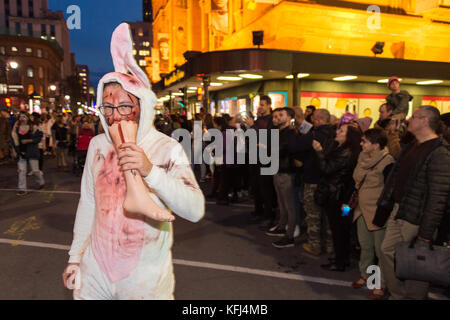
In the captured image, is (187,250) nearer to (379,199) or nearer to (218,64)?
(379,199)

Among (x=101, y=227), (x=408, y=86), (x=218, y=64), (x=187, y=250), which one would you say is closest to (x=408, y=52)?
(x=408, y=86)

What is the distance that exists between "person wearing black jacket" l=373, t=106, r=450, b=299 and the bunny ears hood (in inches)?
108

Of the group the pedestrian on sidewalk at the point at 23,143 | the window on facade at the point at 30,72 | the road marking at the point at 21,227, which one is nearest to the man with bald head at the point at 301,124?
the road marking at the point at 21,227

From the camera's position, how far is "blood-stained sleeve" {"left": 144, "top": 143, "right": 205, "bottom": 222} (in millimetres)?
1346

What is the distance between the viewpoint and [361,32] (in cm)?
1883

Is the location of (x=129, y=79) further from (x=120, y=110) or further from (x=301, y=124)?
(x=301, y=124)

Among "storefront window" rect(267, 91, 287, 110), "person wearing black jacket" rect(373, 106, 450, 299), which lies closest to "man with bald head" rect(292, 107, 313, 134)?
"person wearing black jacket" rect(373, 106, 450, 299)

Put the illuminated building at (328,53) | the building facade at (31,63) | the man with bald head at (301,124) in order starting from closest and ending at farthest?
the man with bald head at (301,124) → the illuminated building at (328,53) → the building facade at (31,63)

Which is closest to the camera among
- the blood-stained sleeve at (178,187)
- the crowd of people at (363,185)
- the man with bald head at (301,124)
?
the blood-stained sleeve at (178,187)

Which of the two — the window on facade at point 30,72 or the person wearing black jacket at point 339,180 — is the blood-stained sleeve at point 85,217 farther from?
the window on facade at point 30,72

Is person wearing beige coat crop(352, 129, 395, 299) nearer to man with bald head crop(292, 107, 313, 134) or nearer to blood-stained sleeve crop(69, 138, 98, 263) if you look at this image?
man with bald head crop(292, 107, 313, 134)

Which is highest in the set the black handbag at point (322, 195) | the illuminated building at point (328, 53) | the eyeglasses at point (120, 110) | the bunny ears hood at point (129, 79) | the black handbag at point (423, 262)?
the illuminated building at point (328, 53)

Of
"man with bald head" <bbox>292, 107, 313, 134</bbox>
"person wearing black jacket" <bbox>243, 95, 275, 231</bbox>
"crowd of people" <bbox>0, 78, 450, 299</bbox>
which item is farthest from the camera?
"person wearing black jacket" <bbox>243, 95, 275, 231</bbox>

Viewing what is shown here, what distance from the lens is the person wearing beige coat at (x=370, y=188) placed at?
13.3 ft
